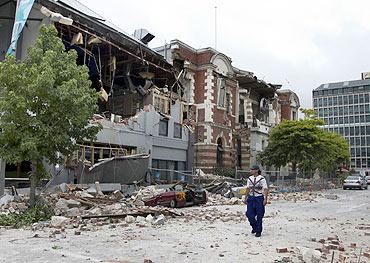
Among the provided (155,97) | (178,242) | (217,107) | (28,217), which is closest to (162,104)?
(155,97)

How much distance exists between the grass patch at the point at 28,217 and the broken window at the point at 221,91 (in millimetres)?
22264

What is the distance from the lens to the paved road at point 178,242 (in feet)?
24.5

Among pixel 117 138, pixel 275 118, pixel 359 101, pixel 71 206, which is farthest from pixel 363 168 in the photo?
pixel 71 206

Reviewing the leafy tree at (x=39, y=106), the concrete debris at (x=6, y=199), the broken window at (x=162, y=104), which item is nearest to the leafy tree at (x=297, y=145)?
the broken window at (x=162, y=104)

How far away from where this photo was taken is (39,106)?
44.0 ft

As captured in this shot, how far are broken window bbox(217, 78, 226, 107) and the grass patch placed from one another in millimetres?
22264

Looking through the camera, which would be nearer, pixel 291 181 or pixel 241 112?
pixel 291 181

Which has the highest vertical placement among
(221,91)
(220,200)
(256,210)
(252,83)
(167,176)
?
(252,83)

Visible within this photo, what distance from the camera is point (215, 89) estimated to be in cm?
3319

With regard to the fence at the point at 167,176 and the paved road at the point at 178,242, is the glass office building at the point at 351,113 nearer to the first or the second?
the fence at the point at 167,176

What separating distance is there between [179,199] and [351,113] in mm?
100295

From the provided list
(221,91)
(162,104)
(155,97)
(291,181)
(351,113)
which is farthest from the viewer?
(351,113)

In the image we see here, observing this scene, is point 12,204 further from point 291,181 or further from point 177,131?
point 291,181

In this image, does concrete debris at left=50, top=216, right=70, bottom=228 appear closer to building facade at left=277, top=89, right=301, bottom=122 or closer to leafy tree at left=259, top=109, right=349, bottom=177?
leafy tree at left=259, top=109, right=349, bottom=177
